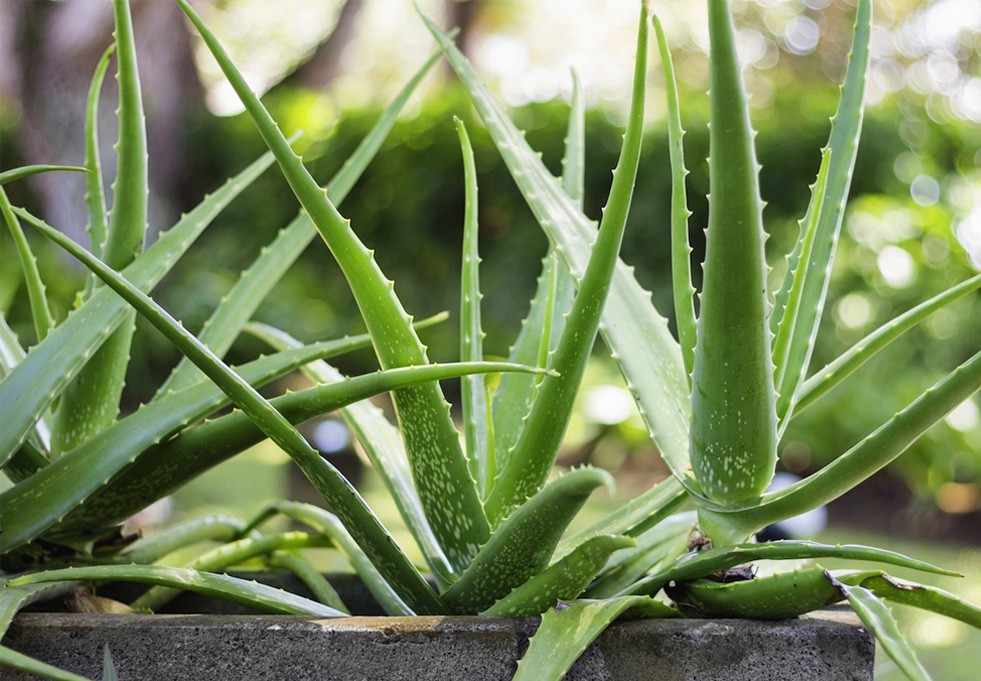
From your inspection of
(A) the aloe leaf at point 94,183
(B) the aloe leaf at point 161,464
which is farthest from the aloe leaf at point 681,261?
(A) the aloe leaf at point 94,183

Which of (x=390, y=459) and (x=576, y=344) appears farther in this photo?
(x=390, y=459)

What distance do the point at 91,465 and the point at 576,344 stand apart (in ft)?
1.19

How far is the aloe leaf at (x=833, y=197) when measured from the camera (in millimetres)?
798

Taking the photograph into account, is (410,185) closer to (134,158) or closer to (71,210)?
(71,210)

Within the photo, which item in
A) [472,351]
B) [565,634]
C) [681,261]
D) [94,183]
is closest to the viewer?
[565,634]

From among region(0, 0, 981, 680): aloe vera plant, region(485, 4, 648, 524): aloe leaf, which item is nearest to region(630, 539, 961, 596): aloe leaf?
region(0, 0, 981, 680): aloe vera plant

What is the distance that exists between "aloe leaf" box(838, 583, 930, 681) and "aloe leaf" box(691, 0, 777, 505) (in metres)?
0.09

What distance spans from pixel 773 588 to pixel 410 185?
4.30 metres

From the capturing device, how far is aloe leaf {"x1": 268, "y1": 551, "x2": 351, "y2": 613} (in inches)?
35.4

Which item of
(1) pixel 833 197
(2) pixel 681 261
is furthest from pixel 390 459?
(1) pixel 833 197

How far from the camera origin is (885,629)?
0.64 metres

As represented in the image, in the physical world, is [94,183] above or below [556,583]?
above

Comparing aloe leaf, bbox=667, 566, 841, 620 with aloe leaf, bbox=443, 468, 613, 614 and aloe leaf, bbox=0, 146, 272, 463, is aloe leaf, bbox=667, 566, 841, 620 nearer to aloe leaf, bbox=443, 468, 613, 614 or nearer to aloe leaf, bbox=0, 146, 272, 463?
aloe leaf, bbox=443, 468, 613, 614

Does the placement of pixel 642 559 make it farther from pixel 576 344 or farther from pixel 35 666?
pixel 35 666
